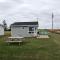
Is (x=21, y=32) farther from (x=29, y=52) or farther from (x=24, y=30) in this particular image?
(x=29, y=52)

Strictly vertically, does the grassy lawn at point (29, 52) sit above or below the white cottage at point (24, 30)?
below

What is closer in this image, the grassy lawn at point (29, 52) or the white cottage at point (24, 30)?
the grassy lawn at point (29, 52)

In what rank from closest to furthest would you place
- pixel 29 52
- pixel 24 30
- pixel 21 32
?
pixel 29 52 → pixel 24 30 → pixel 21 32

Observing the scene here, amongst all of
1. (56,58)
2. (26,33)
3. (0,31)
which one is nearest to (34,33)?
(26,33)

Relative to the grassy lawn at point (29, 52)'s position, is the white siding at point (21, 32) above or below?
above

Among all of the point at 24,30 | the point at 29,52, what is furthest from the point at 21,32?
the point at 29,52

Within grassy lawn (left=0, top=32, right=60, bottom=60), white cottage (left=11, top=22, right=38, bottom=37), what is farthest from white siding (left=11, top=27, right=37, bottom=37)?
grassy lawn (left=0, top=32, right=60, bottom=60)

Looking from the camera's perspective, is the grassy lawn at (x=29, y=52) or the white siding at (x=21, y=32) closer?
the grassy lawn at (x=29, y=52)

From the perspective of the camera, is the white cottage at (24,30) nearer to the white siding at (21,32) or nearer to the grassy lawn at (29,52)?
the white siding at (21,32)

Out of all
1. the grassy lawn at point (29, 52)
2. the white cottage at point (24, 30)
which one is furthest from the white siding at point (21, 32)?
the grassy lawn at point (29, 52)

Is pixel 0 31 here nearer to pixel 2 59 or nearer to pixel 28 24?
pixel 28 24

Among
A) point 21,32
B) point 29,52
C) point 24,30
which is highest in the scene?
point 24,30

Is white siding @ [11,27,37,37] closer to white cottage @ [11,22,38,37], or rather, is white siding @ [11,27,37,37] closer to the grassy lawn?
white cottage @ [11,22,38,37]

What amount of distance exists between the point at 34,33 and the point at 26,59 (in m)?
20.3
